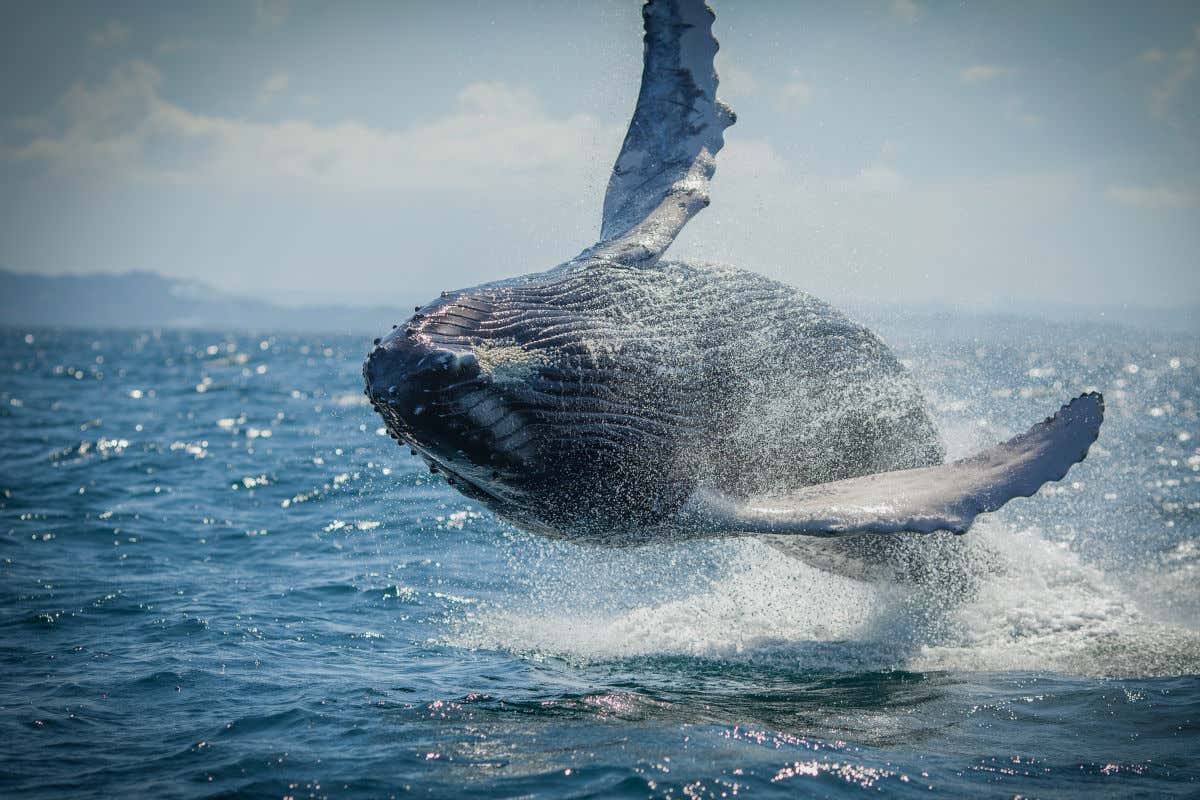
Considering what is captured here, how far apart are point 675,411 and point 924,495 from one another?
59.2 inches

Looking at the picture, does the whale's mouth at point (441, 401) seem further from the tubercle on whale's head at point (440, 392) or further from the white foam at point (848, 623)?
the white foam at point (848, 623)

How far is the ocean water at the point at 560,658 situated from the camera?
16.7 feet

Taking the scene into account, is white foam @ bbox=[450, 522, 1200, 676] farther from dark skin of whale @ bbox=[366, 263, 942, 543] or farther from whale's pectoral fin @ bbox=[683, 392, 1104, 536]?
whale's pectoral fin @ bbox=[683, 392, 1104, 536]

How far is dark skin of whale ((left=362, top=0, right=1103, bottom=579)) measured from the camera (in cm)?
498

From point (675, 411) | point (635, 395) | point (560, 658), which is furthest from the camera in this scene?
point (560, 658)

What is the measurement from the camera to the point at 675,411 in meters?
5.81

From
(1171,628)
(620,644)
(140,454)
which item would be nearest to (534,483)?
(620,644)

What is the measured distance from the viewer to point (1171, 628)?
7988 mm

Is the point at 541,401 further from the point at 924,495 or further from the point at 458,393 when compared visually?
the point at 924,495

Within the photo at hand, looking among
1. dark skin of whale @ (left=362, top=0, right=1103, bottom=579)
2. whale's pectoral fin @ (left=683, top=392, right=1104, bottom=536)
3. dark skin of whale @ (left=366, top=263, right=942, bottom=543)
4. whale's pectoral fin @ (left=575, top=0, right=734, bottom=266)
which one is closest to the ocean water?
dark skin of whale @ (left=362, top=0, right=1103, bottom=579)

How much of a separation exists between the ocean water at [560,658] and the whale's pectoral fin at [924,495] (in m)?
1.25

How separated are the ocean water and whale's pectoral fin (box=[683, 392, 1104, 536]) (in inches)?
49.3

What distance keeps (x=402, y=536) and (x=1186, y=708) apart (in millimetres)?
8161

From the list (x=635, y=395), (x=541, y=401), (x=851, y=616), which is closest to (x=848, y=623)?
(x=851, y=616)
